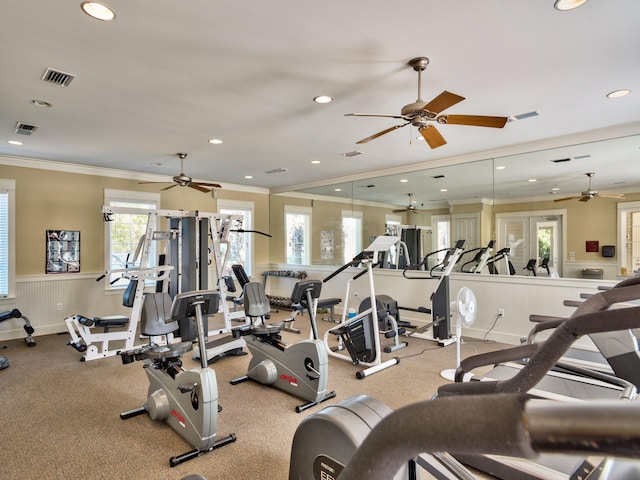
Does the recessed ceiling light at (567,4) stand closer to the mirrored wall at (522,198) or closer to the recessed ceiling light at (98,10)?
the recessed ceiling light at (98,10)

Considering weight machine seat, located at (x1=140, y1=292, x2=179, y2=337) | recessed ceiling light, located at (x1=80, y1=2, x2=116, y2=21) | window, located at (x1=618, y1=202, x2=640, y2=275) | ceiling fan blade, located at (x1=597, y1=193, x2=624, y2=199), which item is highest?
recessed ceiling light, located at (x1=80, y1=2, x2=116, y2=21)

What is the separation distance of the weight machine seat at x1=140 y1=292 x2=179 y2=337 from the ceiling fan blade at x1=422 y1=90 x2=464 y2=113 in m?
3.14

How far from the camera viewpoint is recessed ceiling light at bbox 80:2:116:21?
208 cm

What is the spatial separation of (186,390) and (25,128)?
3661mm

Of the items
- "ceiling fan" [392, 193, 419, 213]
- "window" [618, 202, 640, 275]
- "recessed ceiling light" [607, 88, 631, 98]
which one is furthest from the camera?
"ceiling fan" [392, 193, 419, 213]

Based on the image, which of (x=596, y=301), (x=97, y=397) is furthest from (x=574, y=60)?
(x=97, y=397)

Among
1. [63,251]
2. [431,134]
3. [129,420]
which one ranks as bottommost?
[129,420]

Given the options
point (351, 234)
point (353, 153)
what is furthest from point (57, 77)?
point (351, 234)

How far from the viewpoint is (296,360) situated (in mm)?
3344

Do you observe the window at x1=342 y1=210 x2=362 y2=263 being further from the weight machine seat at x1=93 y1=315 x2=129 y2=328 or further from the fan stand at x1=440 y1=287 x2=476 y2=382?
the weight machine seat at x1=93 y1=315 x2=129 y2=328

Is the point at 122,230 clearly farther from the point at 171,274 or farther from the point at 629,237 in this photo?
the point at 629,237

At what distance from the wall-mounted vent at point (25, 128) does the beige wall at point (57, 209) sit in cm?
164

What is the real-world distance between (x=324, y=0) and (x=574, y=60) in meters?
1.92

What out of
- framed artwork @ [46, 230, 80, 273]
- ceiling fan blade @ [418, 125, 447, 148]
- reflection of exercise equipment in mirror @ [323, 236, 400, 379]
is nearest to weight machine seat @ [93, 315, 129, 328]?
framed artwork @ [46, 230, 80, 273]
